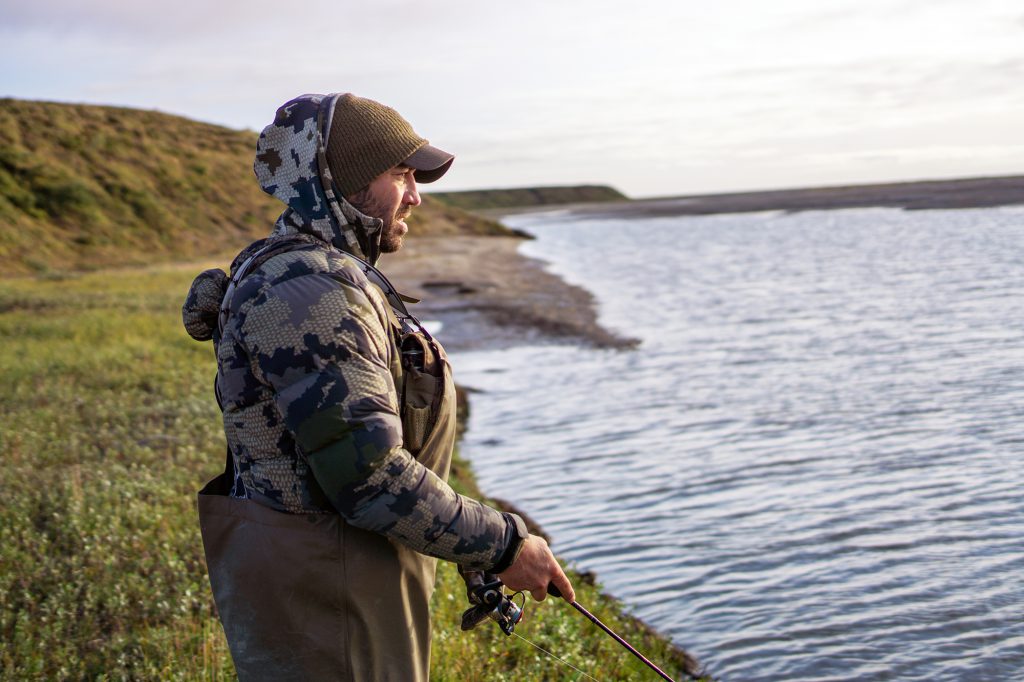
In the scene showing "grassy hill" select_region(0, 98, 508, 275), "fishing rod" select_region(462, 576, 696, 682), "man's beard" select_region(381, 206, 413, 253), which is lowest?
"fishing rod" select_region(462, 576, 696, 682)

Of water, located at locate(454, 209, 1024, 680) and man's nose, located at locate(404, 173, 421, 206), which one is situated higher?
man's nose, located at locate(404, 173, 421, 206)

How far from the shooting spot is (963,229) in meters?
50.9

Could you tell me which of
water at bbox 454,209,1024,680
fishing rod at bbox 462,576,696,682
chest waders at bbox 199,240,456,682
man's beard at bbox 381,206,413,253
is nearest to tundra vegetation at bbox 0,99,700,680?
water at bbox 454,209,1024,680

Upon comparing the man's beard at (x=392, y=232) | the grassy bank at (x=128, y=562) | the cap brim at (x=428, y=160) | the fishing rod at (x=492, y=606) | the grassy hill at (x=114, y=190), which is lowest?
the grassy bank at (x=128, y=562)

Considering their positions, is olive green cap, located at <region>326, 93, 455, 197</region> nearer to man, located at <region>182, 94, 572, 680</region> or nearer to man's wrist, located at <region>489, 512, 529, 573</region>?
man, located at <region>182, 94, 572, 680</region>

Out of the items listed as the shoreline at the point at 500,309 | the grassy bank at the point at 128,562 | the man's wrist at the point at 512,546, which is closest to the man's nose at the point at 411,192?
the man's wrist at the point at 512,546

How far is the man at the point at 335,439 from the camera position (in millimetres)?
2350

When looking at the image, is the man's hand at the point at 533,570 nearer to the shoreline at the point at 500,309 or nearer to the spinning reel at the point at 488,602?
the spinning reel at the point at 488,602

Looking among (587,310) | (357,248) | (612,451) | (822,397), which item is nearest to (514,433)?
(612,451)

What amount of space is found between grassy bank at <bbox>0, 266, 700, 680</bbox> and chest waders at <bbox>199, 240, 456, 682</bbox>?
236cm

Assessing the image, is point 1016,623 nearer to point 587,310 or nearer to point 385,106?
point 385,106

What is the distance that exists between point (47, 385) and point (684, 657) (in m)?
9.91

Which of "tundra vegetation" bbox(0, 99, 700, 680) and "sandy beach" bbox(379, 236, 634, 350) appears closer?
"tundra vegetation" bbox(0, 99, 700, 680)

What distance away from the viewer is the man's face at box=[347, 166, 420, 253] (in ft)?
8.93
